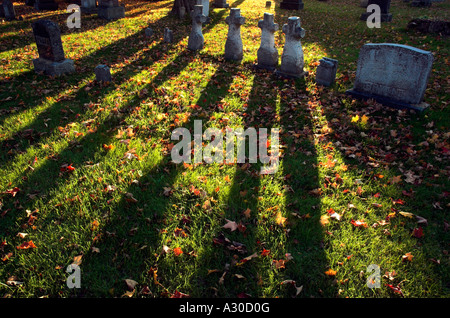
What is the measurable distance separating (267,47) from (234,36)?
4.16 ft

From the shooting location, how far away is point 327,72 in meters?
7.11

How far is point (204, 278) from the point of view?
291cm

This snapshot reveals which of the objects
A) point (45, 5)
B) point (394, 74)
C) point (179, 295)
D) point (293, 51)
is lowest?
point (179, 295)

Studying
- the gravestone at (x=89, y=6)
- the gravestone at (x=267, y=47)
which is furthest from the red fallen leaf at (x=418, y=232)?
the gravestone at (x=89, y=6)

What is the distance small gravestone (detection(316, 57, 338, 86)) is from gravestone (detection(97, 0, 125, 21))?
12926 millimetres

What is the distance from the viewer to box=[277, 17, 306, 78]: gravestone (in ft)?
23.5

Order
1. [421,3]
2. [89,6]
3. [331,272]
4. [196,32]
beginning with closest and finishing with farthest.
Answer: [331,272], [196,32], [89,6], [421,3]

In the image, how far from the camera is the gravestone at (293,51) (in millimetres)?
7152

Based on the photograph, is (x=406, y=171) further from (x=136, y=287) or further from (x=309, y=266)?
(x=136, y=287)

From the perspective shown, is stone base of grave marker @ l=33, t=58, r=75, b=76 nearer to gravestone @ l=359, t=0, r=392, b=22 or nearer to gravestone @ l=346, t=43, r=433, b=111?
gravestone @ l=346, t=43, r=433, b=111

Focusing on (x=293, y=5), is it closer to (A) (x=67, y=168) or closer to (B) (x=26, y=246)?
(A) (x=67, y=168)

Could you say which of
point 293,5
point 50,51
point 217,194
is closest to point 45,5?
point 50,51
